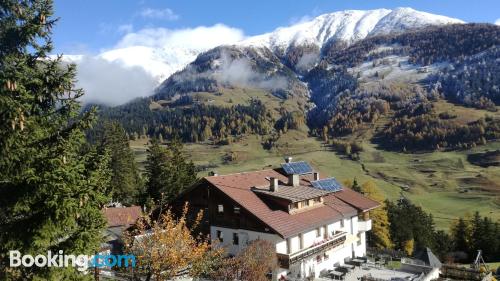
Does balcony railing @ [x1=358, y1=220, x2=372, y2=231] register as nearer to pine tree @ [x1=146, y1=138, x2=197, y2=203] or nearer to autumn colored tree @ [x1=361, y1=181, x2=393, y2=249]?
pine tree @ [x1=146, y1=138, x2=197, y2=203]

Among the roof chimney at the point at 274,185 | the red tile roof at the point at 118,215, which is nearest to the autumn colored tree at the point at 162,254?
the roof chimney at the point at 274,185

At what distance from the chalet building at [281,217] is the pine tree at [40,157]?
24.8 metres

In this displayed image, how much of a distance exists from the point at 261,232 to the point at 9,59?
2983 cm

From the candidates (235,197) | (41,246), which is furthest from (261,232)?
(41,246)

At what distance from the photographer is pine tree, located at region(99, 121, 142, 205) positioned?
8581 cm

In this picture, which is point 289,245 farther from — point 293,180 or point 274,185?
point 293,180

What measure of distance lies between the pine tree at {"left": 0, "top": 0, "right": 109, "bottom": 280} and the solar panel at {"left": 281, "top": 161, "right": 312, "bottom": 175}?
1508 inches

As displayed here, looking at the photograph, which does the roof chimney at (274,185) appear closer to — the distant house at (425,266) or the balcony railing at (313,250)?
the balcony railing at (313,250)

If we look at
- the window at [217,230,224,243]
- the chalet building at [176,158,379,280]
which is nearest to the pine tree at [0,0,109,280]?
the chalet building at [176,158,379,280]

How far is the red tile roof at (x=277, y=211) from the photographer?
42188 millimetres

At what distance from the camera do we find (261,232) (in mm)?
42062

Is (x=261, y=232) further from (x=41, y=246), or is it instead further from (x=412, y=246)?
(x=412, y=246)

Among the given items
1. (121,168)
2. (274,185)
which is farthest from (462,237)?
(121,168)

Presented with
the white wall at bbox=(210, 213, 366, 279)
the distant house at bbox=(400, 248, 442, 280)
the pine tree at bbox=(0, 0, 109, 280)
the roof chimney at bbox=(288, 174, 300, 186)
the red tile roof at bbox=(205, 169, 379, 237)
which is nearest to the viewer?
the pine tree at bbox=(0, 0, 109, 280)
